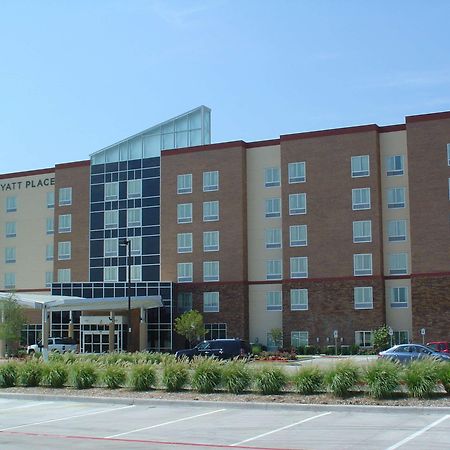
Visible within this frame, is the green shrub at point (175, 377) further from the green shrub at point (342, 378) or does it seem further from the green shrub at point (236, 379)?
the green shrub at point (342, 378)

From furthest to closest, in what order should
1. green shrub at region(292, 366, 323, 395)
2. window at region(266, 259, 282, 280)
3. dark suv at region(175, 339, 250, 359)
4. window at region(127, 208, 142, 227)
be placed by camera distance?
window at region(127, 208, 142, 227) < window at region(266, 259, 282, 280) < dark suv at region(175, 339, 250, 359) < green shrub at region(292, 366, 323, 395)

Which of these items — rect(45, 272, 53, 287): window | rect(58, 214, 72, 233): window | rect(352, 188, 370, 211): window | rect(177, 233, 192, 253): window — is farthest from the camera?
rect(45, 272, 53, 287): window

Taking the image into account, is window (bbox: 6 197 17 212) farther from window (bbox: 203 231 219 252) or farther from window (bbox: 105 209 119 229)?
window (bbox: 203 231 219 252)

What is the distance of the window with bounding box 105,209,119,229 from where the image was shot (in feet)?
224

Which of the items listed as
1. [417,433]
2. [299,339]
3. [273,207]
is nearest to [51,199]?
[273,207]

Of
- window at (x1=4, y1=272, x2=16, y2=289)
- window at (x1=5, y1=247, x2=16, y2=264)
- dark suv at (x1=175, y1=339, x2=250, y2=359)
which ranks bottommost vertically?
dark suv at (x1=175, y1=339, x2=250, y2=359)

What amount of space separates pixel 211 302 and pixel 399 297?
1530 centimetres

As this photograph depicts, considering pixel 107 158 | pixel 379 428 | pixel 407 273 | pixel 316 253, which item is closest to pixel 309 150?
pixel 316 253

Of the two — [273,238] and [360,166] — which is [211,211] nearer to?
[273,238]

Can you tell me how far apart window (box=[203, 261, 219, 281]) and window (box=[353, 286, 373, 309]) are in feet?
38.9

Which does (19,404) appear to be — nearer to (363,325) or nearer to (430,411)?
(430,411)

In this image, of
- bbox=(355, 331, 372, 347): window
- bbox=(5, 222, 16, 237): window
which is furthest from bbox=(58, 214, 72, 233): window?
bbox=(355, 331, 372, 347): window

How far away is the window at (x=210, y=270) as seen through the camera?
2486 inches

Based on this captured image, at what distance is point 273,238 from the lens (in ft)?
204
